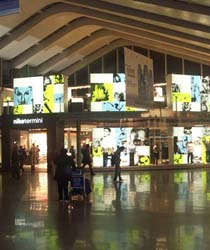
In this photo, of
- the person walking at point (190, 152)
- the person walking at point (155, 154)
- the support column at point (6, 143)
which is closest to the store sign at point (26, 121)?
the support column at point (6, 143)

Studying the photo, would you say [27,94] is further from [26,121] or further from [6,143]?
[6,143]

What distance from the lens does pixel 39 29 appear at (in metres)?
35.8

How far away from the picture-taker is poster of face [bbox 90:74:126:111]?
36875 millimetres

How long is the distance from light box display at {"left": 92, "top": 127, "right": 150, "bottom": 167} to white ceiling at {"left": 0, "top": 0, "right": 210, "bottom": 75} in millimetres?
6414

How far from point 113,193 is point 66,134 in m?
18.9

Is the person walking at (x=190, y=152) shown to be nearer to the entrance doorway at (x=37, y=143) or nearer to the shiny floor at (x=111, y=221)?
the entrance doorway at (x=37, y=143)

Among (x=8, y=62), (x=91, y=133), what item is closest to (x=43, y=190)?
(x=91, y=133)

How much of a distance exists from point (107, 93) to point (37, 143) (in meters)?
5.95

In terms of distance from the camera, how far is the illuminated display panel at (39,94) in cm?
3719

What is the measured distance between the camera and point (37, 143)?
38188 mm

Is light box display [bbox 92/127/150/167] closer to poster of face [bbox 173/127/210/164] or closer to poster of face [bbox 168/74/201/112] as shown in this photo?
poster of face [bbox 173/127/210/164]

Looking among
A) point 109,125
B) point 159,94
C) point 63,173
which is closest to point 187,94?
point 159,94

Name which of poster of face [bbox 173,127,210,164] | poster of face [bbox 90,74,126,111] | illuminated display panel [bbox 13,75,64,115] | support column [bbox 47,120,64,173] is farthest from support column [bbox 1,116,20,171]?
poster of face [bbox 173,127,210,164]

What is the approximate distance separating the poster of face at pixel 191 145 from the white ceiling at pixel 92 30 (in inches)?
213
